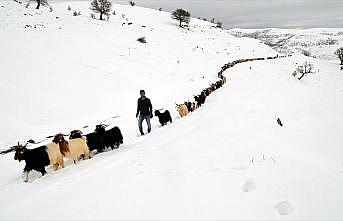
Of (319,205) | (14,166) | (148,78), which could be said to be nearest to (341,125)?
(319,205)

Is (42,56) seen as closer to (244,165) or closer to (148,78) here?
(148,78)

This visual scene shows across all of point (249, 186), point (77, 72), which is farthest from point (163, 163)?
point (77, 72)

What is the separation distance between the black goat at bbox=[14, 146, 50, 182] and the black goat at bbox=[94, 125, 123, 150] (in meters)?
1.81

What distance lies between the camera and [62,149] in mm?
7227

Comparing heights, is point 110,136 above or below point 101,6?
below

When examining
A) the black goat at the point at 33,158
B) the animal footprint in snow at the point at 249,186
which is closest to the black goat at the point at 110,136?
the black goat at the point at 33,158

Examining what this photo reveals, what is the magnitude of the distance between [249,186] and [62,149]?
506 cm

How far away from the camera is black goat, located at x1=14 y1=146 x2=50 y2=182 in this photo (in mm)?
6625

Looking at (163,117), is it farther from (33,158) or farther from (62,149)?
(33,158)

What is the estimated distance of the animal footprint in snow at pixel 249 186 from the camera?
12.1ft

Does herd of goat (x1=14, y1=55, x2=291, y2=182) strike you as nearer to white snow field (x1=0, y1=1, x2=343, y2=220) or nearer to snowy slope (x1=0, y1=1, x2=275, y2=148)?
white snow field (x1=0, y1=1, x2=343, y2=220)

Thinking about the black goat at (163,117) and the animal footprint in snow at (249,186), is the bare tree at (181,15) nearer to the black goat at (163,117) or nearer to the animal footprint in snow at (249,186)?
the black goat at (163,117)

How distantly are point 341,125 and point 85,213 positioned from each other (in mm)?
6954

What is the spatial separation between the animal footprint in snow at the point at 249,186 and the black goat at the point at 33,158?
489 centimetres
